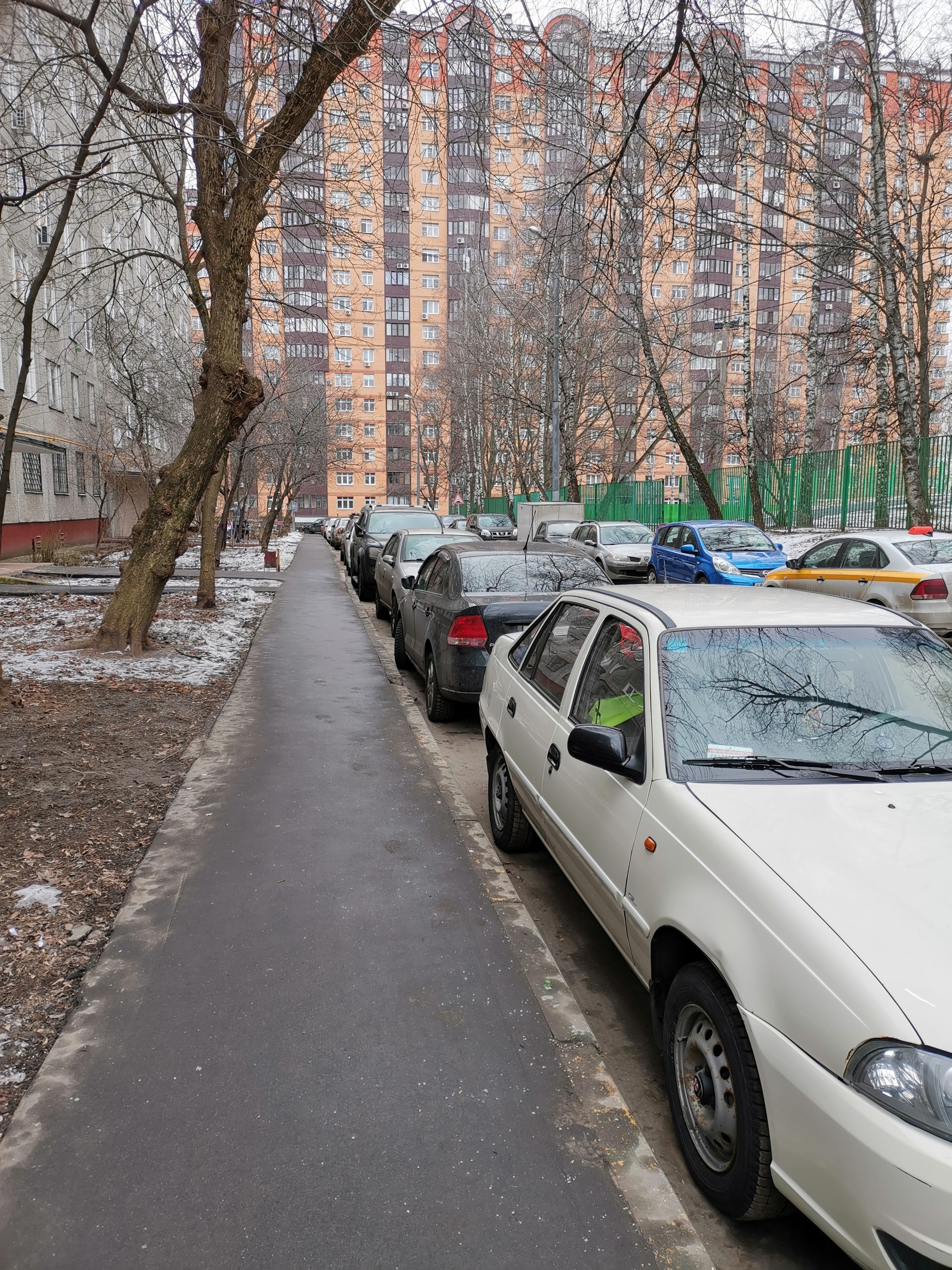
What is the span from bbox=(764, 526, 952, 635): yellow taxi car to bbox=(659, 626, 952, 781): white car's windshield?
6842mm

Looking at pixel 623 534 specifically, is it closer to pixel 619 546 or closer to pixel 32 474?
pixel 619 546

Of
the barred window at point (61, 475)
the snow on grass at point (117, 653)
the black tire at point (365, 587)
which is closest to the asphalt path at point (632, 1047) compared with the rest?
the snow on grass at point (117, 653)

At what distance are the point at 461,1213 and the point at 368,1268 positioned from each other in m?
0.29

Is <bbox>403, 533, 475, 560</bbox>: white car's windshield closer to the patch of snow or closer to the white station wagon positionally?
the white station wagon

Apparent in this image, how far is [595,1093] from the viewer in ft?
9.47

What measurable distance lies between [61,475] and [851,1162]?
3232cm

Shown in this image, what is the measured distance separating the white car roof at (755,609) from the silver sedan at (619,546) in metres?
15.1

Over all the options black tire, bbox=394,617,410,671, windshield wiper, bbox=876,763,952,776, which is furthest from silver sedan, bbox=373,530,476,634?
windshield wiper, bbox=876,763,952,776

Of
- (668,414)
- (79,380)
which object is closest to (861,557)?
(668,414)

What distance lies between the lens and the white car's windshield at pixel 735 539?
17359 millimetres

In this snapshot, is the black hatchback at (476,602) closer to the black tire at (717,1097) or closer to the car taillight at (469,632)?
the car taillight at (469,632)

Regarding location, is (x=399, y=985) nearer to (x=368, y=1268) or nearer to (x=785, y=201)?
(x=368, y=1268)

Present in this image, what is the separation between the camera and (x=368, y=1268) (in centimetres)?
220

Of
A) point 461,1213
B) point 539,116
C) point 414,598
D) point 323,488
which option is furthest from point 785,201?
point 323,488
